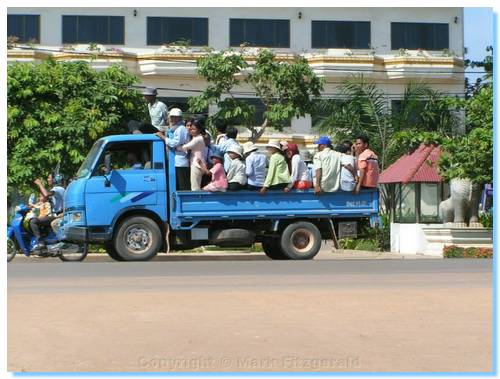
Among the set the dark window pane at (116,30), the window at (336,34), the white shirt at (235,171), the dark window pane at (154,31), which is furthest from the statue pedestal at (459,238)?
the dark window pane at (116,30)

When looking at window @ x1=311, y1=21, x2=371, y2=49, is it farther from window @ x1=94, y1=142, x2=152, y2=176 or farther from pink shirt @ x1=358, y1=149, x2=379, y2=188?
window @ x1=94, y1=142, x2=152, y2=176

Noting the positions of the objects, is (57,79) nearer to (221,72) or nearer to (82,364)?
(221,72)

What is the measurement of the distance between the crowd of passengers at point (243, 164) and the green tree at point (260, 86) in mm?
12739

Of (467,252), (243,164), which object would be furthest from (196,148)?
(467,252)

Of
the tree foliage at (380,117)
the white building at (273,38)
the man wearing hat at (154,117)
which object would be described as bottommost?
the man wearing hat at (154,117)

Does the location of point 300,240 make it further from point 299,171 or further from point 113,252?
point 113,252

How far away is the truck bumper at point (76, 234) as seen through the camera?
21172mm

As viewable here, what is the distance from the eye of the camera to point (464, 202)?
28.2 metres

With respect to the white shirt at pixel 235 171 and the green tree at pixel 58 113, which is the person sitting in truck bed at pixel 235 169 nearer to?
the white shirt at pixel 235 171

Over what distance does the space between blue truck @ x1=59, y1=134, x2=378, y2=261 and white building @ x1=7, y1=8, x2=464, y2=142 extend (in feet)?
68.2

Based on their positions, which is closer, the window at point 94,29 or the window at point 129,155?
the window at point 129,155

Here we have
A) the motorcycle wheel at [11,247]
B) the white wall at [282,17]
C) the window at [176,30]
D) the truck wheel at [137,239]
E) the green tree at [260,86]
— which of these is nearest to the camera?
the truck wheel at [137,239]

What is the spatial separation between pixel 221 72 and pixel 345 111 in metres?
4.70

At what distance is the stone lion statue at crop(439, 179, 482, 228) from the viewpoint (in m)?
28.1
